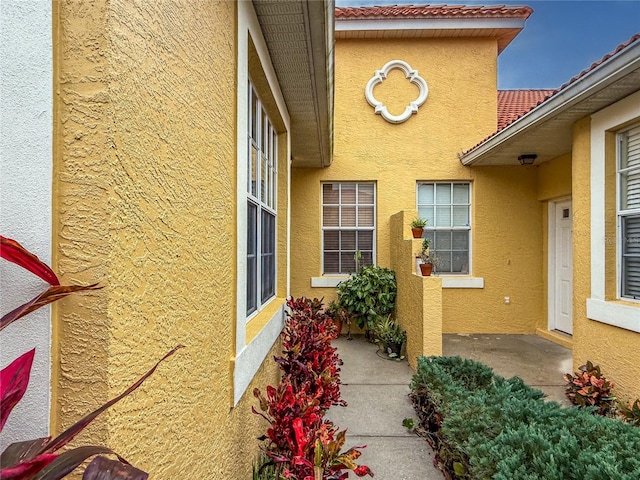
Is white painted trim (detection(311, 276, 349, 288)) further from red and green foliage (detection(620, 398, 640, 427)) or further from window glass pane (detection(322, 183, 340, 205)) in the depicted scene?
red and green foliage (detection(620, 398, 640, 427))

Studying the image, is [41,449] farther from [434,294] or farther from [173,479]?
[434,294]

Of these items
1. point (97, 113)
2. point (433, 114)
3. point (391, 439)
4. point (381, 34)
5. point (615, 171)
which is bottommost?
point (391, 439)

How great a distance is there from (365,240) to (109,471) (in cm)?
710

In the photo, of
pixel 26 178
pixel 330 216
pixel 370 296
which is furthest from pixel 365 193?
pixel 26 178

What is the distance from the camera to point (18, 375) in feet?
2.42

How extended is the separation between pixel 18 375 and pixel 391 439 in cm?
363

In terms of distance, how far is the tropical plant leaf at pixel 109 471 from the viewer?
68 cm

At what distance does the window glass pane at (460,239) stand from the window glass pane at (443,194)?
0.70 metres

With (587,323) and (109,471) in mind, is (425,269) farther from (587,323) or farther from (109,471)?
(109,471)

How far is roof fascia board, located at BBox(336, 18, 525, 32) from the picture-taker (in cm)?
717

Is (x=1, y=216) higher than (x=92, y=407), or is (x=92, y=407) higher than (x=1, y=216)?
(x=1, y=216)

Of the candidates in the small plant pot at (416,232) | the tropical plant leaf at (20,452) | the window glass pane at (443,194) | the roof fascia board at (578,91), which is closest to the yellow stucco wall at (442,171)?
the window glass pane at (443,194)

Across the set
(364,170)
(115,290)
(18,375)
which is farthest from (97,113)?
(364,170)

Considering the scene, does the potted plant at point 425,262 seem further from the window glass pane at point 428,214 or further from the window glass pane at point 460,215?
the window glass pane at point 460,215
